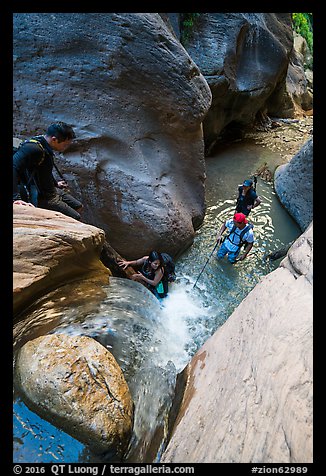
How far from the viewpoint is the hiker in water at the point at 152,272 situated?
13.6 ft

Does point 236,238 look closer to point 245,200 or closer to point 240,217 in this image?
point 240,217

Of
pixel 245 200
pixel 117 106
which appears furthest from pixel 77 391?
pixel 245 200

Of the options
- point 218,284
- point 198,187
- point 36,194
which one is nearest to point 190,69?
point 198,187

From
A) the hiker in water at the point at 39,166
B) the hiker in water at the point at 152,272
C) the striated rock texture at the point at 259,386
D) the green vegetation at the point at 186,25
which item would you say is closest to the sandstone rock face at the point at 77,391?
→ the striated rock texture at the point at 259,386

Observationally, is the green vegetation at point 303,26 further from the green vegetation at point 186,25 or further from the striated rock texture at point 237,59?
the green vegetation at point 186,25

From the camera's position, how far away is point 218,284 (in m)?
4.82

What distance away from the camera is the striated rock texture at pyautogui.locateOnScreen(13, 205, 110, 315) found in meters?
2.15

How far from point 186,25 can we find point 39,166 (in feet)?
22.4

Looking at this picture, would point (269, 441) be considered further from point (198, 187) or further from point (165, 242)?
point (198, 187)

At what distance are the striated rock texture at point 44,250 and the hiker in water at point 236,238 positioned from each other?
2588 mm

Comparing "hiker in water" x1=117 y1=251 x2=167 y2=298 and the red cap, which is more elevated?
the red cap

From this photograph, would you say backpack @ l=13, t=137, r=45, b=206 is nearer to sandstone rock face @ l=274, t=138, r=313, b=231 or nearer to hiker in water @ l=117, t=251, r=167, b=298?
hiker in water @ l=117, t=251, r=167, b=298

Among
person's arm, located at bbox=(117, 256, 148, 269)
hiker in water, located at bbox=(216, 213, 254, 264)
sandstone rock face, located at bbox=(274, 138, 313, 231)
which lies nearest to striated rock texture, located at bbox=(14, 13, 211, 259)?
person's arm, located at bbox=(117, 256, 148, 269)

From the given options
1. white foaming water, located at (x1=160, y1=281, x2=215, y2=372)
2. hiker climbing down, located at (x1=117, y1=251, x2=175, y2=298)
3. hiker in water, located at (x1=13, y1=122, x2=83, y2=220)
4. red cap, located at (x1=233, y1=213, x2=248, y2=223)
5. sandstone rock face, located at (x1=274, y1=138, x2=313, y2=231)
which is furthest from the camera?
sandstone rock face, located at (x1=274, y1=138, x2=313, y2=231)
